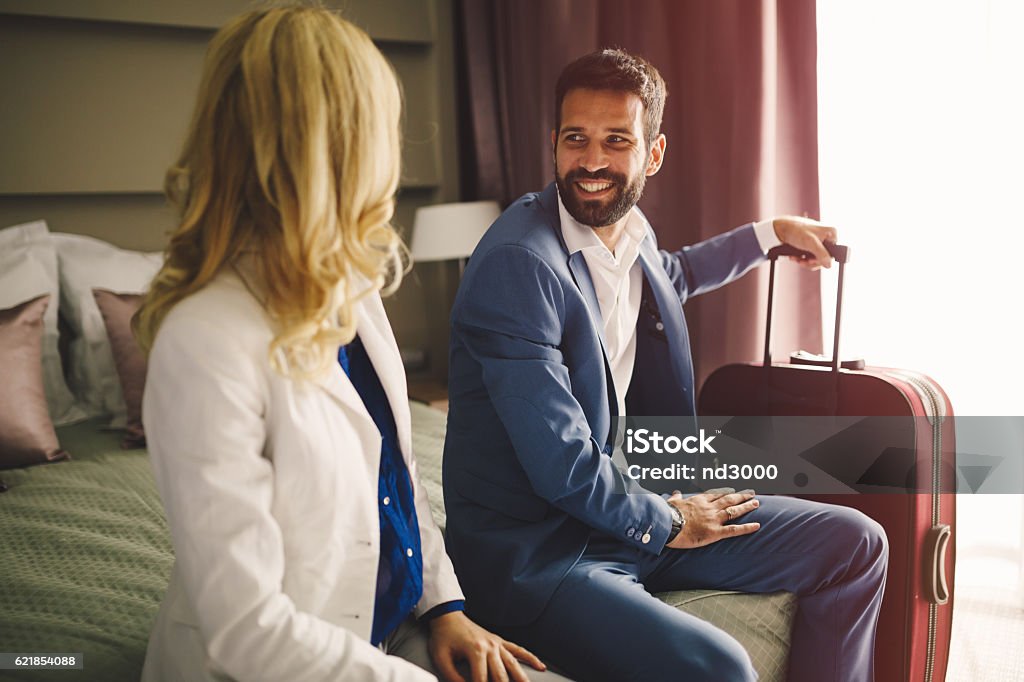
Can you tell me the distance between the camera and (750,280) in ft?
7.36

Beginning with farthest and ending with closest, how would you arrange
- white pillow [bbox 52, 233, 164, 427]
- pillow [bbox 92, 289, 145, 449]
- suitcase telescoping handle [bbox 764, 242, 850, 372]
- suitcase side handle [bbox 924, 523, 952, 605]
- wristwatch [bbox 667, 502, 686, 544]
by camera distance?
white pillow [bbox 52, 233, 164, 427] < pillow [bbox 92, 289, 145, 449] < suitcase telescoping handle [bbox 764, 242, 850, 372] < suitcase side handle [bbox 924, 523, 952, 605] < wristwatch [bbox 667, 502, 686, 544]

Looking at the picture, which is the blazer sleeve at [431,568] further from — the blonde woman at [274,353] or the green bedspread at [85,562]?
the green bedspread at [85,562]

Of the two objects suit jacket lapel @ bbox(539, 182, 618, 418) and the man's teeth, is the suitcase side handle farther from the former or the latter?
the man's teeth

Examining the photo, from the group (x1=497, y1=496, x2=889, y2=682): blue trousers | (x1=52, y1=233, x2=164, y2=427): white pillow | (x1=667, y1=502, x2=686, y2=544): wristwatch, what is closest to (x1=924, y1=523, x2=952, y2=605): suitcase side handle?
(x1=497, y1=496, x2=889, y2=682): blue trousers

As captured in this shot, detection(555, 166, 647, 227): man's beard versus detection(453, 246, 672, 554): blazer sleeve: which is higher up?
detection(555, 166, 647, 227): man's beard

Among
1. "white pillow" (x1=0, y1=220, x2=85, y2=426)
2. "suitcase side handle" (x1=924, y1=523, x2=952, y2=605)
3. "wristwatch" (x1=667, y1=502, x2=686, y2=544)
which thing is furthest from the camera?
"white pillow" (x1=0, y1=220, x2=85, y2=426)

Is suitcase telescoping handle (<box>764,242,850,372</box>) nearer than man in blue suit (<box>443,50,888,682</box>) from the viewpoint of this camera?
No

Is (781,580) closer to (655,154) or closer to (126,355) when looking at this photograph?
(655,154)

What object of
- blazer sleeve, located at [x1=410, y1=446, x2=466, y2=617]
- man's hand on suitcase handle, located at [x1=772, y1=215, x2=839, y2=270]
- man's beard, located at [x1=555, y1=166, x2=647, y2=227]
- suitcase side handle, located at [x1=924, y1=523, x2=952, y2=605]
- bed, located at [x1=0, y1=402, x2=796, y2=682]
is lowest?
suitcase side handle, located at [x1=924, y1=523, x2=952, y2=605]

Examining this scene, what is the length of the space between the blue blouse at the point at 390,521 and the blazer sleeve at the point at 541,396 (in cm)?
24

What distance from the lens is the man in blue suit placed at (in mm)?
1203

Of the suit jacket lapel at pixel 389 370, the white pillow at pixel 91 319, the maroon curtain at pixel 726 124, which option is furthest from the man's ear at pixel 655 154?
the white pillow at pixel 91 319

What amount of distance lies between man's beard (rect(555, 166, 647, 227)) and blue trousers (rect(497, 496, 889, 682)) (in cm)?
57

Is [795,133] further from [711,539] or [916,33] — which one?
[711,539]
